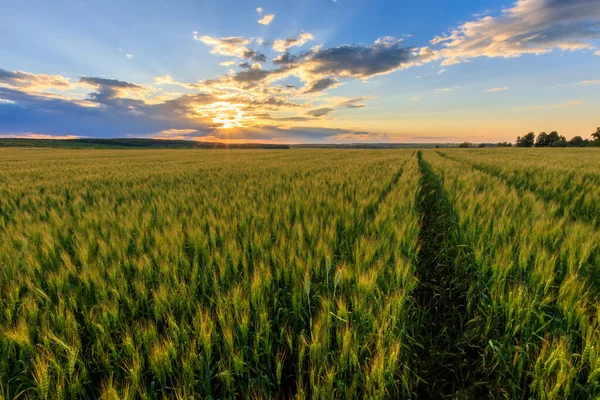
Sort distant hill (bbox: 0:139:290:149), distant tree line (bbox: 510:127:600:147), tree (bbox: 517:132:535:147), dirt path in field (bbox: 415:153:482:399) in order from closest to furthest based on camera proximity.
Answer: dirt path in field (bbox: 415:153:482:399)
distant tree line (bbox: 510:127:600:147)
distant hill (bbox: 0:139:290:149)
tree (bbox: 517:132:535:147)

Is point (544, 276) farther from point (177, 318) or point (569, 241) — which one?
point (177, 318)

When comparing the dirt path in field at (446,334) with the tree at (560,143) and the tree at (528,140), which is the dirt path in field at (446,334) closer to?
the tree at (560,143)

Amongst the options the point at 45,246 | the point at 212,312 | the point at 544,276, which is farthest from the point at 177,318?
the point at 544,276

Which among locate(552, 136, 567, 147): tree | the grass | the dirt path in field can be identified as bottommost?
the dirt path in field

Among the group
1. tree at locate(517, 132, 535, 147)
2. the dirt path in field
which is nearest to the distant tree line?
tree at locate(517, 132, 535, 147)

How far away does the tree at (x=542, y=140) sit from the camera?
316 feet

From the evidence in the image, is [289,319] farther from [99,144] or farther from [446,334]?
[99,144]

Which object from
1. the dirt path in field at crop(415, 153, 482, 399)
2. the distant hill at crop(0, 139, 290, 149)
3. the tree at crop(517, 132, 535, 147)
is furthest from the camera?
the tree at crop(517, 132, 535, 147)

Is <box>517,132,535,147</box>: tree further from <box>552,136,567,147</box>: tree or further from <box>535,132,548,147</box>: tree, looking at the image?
<box>552,136,567,147</box>: tree

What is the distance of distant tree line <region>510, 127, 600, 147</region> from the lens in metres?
82.2

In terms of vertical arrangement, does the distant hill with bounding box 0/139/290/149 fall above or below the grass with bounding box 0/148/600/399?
above

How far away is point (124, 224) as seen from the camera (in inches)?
126

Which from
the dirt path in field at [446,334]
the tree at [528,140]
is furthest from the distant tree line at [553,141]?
the dirt path in field at [446,334]

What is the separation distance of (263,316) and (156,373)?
0.54 metres
